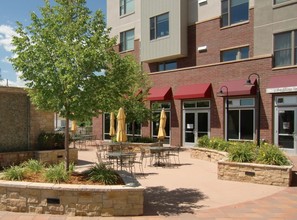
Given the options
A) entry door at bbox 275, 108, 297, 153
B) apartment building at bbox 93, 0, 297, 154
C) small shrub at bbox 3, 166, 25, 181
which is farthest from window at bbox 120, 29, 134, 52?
small shrub at bbox 3, 166, 25, 181

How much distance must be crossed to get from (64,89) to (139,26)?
21768 mm

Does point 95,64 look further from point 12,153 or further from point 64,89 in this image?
point 12,153

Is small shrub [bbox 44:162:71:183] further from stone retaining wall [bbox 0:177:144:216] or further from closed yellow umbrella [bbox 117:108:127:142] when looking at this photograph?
closed yellow umbrella [bbox 117:108:127:142]

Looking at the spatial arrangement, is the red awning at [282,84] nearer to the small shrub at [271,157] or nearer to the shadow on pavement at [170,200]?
the small shrub at [271,157]

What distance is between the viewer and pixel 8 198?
24.3 feet

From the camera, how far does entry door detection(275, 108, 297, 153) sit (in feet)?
58.1

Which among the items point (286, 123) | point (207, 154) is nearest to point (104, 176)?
point (207, 154)

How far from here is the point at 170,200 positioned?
28.2 ft

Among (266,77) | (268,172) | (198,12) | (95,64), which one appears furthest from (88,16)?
(198,12)

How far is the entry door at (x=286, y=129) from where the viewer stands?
1770 cm

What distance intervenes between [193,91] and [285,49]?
253 inches

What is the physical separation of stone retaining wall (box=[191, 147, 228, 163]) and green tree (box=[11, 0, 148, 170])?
7923 mm

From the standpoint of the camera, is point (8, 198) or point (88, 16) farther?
point (88, 16)

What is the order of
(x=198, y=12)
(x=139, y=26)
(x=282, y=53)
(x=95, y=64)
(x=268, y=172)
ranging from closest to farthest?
(x=95, y=64), (x=268, y=172), (x=282, y=53), (x=198, y=12), (x=139, y=26)
